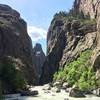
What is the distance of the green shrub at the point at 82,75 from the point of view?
435 ft

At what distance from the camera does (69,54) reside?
194000 millimetres

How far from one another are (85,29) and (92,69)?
57.6 metres

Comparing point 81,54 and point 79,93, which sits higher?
point 81,54

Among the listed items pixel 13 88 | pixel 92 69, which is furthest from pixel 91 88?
pixel 13 88

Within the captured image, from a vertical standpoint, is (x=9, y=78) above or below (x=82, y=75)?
below

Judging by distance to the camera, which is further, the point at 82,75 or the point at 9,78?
the point at 82,75

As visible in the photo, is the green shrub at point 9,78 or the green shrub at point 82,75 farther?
the green shrub at point 82,75

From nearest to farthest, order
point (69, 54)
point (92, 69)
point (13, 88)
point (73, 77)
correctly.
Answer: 1. point (13, 88)
2. point (92, 69)
3. point (73, 77)
4. point (69, 54)

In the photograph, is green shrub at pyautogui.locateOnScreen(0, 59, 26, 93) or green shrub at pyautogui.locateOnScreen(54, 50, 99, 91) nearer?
green shrub at pyautogui.locateOnScreen(0, 59, 26, 93)

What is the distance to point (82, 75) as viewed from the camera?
146875 millimetres

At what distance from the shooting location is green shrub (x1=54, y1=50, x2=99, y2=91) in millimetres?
132700

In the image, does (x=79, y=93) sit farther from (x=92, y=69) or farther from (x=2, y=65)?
(x=92, y=69)

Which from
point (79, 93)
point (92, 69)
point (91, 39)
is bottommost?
point (79, 93)

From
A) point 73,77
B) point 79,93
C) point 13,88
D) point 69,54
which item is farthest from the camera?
point 69,54
